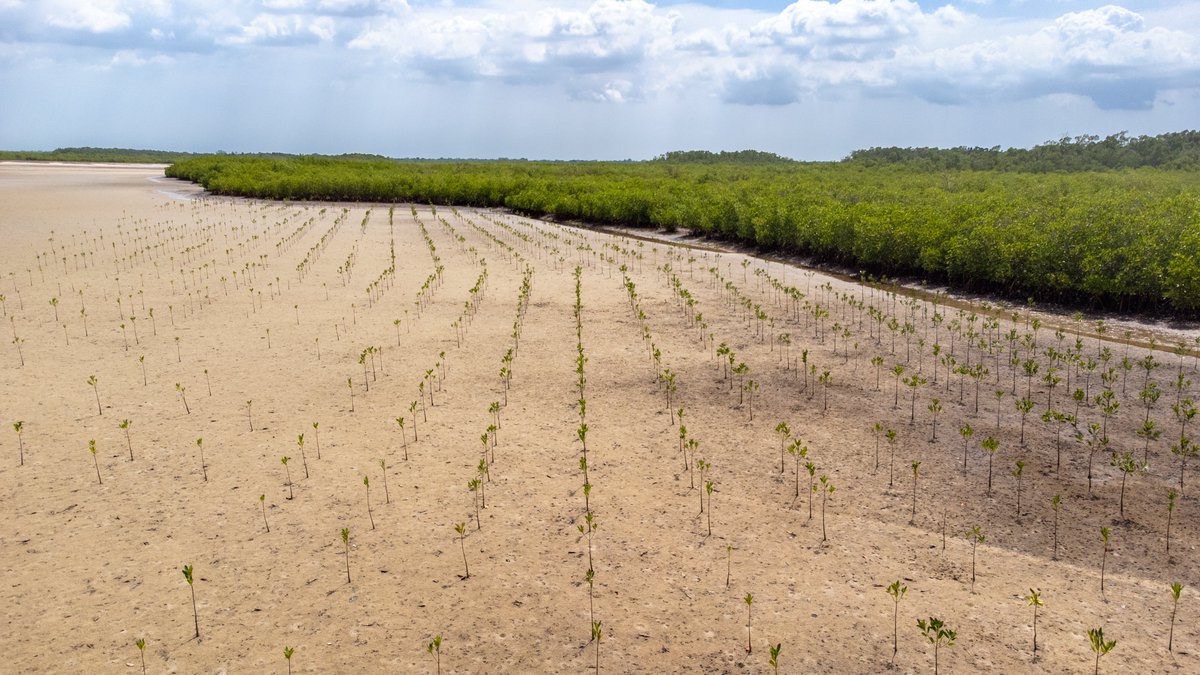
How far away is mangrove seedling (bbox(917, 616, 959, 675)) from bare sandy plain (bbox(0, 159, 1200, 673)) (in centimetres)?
11

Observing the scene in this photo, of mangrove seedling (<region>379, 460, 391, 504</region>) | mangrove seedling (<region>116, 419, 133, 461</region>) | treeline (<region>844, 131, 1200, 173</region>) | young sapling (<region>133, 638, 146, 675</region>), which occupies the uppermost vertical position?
treeline (<region>844, 131, 1200, 173</region>)

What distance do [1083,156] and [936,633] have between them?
88.3m

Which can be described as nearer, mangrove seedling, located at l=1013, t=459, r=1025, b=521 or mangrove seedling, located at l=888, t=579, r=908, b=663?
mangrove seedling, located at l=888, t=579, r=908, b=663

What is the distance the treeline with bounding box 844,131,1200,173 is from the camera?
72250 mm

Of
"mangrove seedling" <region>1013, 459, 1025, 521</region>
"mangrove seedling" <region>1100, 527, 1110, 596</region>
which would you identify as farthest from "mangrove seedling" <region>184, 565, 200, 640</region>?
"mangrove seedling" <region>1013, 459, 1025, 521</region>

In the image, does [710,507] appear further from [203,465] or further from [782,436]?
[203,465]

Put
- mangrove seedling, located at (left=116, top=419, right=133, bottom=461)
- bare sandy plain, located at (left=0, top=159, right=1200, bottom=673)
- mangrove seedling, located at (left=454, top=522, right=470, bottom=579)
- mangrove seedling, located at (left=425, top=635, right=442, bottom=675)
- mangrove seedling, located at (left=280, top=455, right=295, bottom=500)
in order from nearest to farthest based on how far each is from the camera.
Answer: mangrove seedling, located at (left=425, top=635, right=442, bottom=675), bare sandy plain, located at (left=0, top=159, right=1200, bottom=673), mangrove seedling, located at (left=454, top=522, right=470, bottom=579), mangrove seedling, located at (left=280, top=455, right=295, bottom=500), mangrove seedling, located at (left=116, top=419, right=133, bottom=461)

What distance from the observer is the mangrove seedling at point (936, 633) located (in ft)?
16.1

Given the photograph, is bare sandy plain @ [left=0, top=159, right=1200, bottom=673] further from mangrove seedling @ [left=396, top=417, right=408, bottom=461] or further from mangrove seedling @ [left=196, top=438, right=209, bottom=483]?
mangrove seedling @ [left=396, top=417, right=408, bottom=461]

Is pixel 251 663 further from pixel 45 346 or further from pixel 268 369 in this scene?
pixel 45 346

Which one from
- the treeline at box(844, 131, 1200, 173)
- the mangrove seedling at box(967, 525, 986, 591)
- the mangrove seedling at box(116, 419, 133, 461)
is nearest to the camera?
the mangrove seedling at box(967, 525, 986, 591)

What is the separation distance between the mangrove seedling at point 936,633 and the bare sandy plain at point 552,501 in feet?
0.37

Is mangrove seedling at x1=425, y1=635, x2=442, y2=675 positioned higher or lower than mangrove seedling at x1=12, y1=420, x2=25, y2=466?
Result: lower

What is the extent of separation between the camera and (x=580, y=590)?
5918 millimetres
